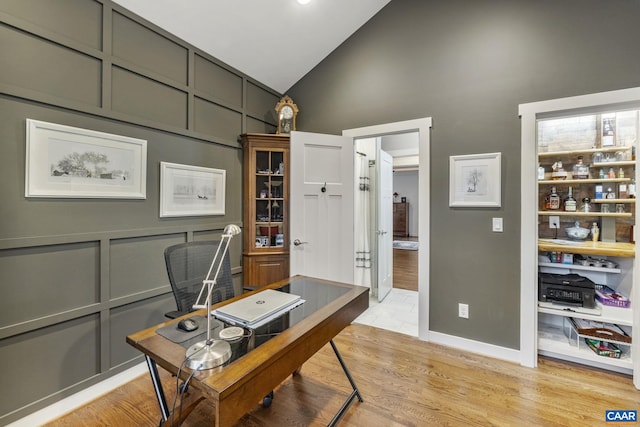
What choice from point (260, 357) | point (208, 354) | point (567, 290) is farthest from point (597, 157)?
point (208, 354)

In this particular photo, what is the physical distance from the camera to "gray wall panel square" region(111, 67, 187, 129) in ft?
6.74

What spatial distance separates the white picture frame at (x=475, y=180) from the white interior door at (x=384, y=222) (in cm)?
133

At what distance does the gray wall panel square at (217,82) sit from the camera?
2625 mm

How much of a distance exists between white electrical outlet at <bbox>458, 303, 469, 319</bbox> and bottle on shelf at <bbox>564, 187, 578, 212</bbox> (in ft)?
5.01

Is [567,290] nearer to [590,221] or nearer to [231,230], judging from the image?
[590,221]

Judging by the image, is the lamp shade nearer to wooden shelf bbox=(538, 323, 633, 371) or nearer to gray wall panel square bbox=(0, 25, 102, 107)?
gray wall panel square bbox=(0, 25, 102, 107)

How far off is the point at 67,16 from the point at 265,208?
211 cm

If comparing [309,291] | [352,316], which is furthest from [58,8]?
[352,316]

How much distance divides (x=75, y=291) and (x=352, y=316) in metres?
1.86

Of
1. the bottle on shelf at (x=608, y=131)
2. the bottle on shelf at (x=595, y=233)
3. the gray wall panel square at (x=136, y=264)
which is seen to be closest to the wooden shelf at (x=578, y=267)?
the bottle on shelf at (x=595, y=233)

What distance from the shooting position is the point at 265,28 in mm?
2723

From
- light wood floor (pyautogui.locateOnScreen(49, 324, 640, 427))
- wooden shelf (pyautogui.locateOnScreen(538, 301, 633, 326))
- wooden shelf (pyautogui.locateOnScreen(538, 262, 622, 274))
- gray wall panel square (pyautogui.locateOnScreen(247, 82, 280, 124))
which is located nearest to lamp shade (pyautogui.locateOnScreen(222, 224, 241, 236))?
light wood floor (pyautogui.locateOnScreen(49, 324, 640, 427))

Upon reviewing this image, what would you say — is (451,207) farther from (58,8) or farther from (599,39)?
(58,8)

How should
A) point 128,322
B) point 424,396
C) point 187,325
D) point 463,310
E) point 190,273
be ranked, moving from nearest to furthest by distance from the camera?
1. point 187,325
2. point 190,273
3. point 424,396
4. point 128,322
5. point 463,310
